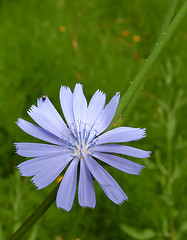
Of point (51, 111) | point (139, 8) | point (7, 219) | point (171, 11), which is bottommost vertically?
point (7, 219)

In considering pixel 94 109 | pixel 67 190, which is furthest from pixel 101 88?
pixel 67 190

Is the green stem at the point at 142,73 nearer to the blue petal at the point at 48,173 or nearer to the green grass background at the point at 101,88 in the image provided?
the blue petal at the point at 48,173

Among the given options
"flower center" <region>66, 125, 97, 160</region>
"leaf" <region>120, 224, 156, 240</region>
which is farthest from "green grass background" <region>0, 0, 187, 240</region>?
"flower center" <region>66, 125, 97, 160</region>

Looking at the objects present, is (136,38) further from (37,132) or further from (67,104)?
(37,132)

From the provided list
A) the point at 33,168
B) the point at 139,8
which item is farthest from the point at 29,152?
the point at 139,8

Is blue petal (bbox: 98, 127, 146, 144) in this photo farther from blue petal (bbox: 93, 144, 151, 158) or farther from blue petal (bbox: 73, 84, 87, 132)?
blue petal (bbox: 73, 84, 87, 132)

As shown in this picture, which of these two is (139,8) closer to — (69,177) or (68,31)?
(68,31)
